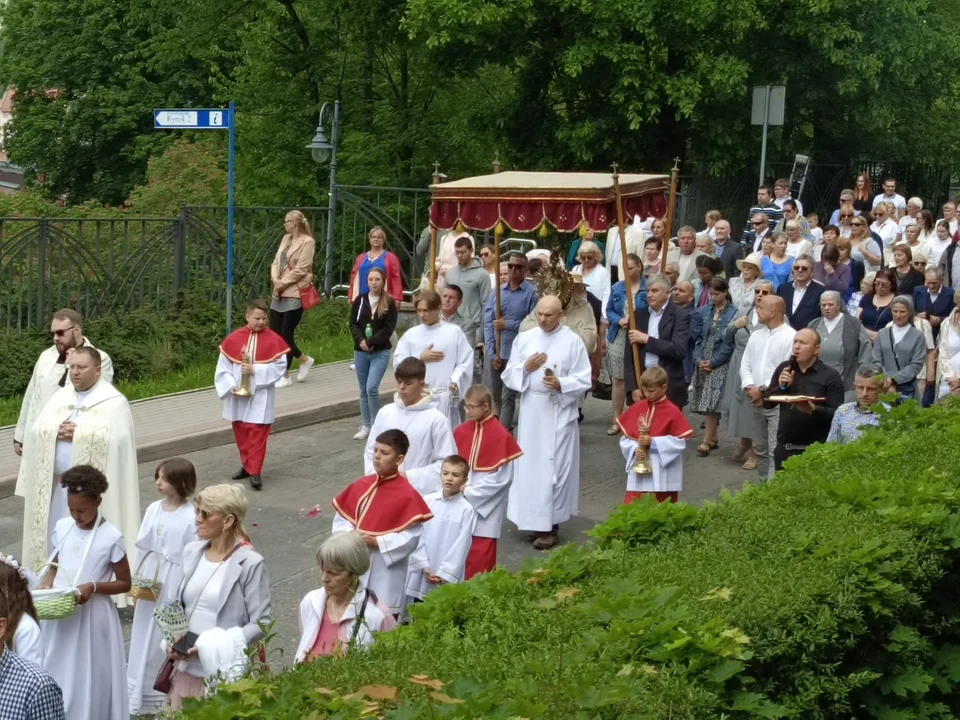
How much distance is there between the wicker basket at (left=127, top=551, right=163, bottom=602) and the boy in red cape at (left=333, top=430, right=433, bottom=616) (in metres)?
0.97

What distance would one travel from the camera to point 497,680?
4.62m

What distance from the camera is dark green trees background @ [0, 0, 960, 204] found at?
941 inches

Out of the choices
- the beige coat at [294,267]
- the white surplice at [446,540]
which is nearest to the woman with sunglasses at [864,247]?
the beige coat at [294,267]

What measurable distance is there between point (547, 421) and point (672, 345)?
79.9 inches

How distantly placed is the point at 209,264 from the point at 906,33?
12513 mm

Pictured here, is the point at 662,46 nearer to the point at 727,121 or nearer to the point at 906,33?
the point at 727,121

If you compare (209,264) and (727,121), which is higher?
(727,121)

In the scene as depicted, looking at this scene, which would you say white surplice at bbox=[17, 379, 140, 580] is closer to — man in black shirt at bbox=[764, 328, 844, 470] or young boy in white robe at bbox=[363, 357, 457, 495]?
young boy in white robe at bbox=[363, 357, 457, 495]

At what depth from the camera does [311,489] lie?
12.9 metres

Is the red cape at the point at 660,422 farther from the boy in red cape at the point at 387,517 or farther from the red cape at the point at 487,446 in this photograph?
the boy in red cape at the point at 387,517

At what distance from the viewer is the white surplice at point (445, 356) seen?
12.6m

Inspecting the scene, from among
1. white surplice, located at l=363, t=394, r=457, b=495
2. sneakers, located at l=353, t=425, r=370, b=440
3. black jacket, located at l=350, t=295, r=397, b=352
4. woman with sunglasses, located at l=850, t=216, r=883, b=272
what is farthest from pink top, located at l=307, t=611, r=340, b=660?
woman with sunglasses, located at l=850, t=216, r=883, b=272

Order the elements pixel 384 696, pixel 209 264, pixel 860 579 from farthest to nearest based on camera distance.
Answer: pixel 209 264
pixel 860 579
pixel 384 696

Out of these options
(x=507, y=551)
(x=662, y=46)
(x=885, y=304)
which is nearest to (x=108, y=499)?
(x=507, y=551)
